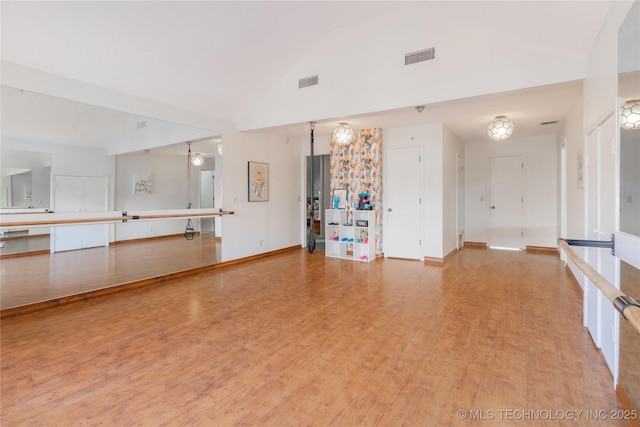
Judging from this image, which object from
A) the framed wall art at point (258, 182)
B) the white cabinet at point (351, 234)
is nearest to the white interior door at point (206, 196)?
the framed wall art at point (258, 182)

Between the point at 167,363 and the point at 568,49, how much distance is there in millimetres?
4923

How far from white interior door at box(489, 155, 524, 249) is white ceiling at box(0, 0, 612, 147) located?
211 cm

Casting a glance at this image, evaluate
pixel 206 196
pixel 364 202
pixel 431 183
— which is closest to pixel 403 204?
pixel 431 183

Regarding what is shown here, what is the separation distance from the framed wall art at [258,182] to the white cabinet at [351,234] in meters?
1.48

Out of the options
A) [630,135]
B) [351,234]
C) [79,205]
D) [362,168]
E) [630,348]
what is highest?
[362,168]

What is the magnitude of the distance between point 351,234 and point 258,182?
91.8 inches

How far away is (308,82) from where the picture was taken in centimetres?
529

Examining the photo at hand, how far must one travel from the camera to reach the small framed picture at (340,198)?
6688mm

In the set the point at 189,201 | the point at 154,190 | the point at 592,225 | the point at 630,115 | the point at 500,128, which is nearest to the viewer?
the point at 630,115

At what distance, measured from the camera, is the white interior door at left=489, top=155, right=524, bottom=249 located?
7.50m

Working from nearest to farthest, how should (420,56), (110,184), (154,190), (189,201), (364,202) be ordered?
(420,56)
(110,184)
(154,190)
(189,201)
(364,202)

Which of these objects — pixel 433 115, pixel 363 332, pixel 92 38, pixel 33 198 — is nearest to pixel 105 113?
pixel 92 38

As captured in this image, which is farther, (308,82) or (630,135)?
(308,82)

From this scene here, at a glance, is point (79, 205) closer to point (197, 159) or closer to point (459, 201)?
point (197, 159)
